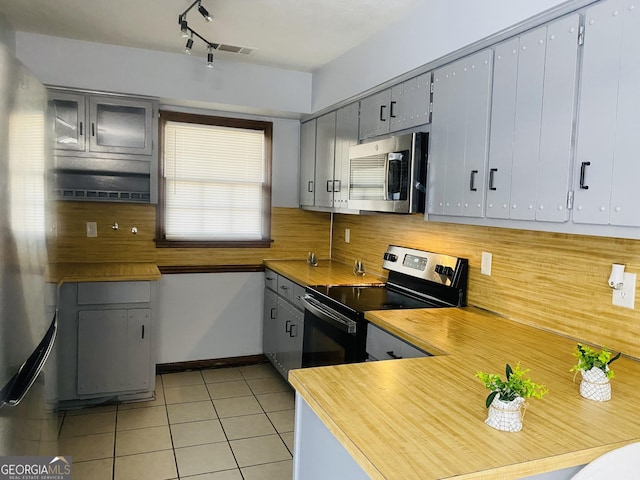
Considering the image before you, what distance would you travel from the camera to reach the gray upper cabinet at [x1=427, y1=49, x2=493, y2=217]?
2.10m

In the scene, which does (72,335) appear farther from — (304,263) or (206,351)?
(304,263)

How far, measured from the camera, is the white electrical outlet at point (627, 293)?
1780mm

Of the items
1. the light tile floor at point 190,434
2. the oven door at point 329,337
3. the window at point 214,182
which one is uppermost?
the window at point 214,182

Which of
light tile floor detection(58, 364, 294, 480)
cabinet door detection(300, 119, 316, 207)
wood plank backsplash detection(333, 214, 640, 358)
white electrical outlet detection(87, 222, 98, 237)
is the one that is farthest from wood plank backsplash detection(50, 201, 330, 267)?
wood plank backsplash detection(333, 214, 640, 358)

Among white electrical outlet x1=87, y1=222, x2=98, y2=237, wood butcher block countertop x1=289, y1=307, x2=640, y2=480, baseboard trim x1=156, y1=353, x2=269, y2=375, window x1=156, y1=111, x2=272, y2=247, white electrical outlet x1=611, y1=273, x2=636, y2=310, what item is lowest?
baseboard trim x1=156, y1=353, x2=269, y2=375

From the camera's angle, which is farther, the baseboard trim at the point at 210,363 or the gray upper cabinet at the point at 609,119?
the baseboard trim at the point at 210,363

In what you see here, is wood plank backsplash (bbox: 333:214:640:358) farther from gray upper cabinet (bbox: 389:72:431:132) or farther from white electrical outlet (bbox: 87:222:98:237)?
white electrical outlet (bbox: 87:222:98:237)

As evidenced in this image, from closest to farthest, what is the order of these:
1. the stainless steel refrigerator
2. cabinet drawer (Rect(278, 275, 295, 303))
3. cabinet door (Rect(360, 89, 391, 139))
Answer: the stainless steel refrigerator → cabinet door (Rect(360, 89, 391, 139)) → cabinet drawer (Rect(278, 275, 295, 303))

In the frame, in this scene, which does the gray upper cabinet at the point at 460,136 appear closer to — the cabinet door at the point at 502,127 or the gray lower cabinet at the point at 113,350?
the cabinet door at the point at 502,127

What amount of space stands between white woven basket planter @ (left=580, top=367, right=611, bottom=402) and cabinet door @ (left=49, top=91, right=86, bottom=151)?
3.42 meters

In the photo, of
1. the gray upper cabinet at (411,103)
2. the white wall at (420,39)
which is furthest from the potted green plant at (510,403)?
the gray upper cabinet at (411,103)

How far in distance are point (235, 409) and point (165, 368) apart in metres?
0.99

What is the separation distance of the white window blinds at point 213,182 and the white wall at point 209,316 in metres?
0.40

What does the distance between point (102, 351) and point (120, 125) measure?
5.44 feet
